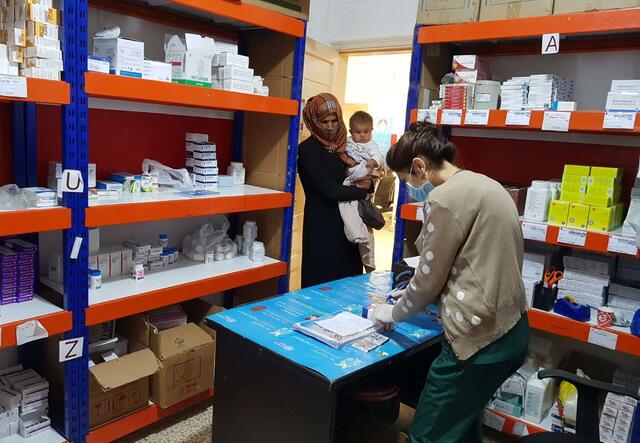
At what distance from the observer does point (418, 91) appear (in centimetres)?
300

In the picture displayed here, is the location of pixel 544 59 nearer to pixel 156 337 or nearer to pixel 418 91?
pixel 418 91

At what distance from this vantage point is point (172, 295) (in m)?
2.61

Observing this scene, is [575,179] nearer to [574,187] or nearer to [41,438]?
[574,187]

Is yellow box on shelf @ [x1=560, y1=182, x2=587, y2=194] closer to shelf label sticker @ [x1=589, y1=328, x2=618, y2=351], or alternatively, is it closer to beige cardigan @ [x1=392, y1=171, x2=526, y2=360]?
shelf label sticker @ [x1=589, y1=328, x2=618, y2=351]

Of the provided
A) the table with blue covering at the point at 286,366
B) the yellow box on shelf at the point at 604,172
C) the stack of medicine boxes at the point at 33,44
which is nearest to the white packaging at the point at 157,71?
the stack of medicine boxes at the point at 33,44

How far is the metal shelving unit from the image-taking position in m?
2.03

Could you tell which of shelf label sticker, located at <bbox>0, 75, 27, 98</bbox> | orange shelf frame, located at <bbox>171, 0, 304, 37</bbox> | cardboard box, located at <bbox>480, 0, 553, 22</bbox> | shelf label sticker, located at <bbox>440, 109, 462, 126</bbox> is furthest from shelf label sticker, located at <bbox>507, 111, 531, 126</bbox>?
shelf label sticker, located at <bbox>0, 75, 27, 98</bbox>

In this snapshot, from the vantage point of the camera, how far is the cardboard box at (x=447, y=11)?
2703 mm

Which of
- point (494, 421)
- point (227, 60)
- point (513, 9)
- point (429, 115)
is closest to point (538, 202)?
point (429, 115)

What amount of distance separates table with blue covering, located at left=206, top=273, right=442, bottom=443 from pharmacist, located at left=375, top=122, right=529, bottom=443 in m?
0.21

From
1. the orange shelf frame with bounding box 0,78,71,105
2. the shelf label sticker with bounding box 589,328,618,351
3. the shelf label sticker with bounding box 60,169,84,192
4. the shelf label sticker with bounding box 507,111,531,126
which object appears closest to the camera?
the orange shelf frame with bounding box 0,78,71,105

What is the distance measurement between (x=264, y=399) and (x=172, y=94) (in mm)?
1433

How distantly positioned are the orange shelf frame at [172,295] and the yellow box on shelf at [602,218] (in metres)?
1.79

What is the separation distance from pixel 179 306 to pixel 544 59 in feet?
8.76
